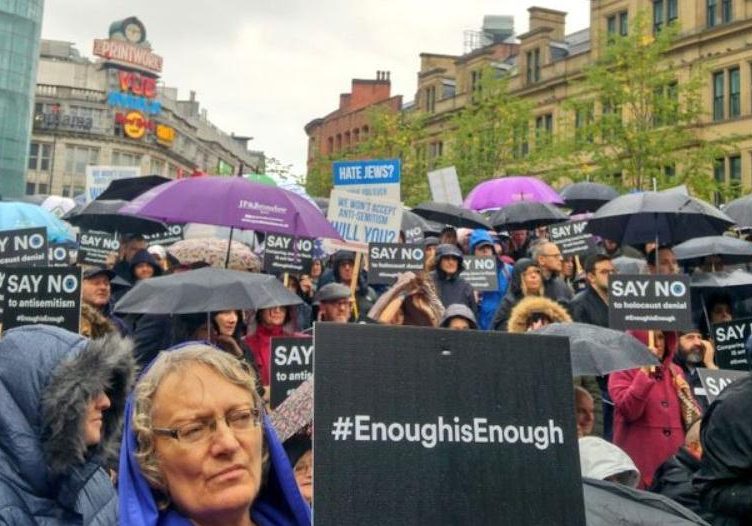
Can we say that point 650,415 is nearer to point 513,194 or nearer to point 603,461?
point 603,461

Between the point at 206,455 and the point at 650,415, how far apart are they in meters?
4.05

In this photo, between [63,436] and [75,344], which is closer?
[63,436]

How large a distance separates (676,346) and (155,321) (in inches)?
144

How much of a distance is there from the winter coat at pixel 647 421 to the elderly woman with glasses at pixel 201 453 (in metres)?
3.69

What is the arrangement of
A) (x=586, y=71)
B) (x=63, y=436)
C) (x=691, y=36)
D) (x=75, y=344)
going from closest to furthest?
(x=63, y=436) → (x=75, y=344) → (x=586, y=71) → (x=691, y=36)

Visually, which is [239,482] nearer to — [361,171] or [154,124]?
[361,171]

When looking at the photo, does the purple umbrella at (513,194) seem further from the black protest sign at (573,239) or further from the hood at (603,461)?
the hood at (603,461)

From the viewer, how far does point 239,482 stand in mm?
2543

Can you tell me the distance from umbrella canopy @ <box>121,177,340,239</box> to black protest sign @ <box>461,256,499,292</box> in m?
3.03

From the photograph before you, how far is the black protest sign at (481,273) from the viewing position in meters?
10.8

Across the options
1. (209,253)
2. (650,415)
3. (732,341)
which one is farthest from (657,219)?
(209,253)

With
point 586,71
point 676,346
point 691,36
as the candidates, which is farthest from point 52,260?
point 691,36

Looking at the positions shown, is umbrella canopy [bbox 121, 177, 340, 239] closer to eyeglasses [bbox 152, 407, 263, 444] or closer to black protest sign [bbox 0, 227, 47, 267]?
black protest sign [bbox 0, 227, 47, 267]

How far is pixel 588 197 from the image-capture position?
1669 cm
